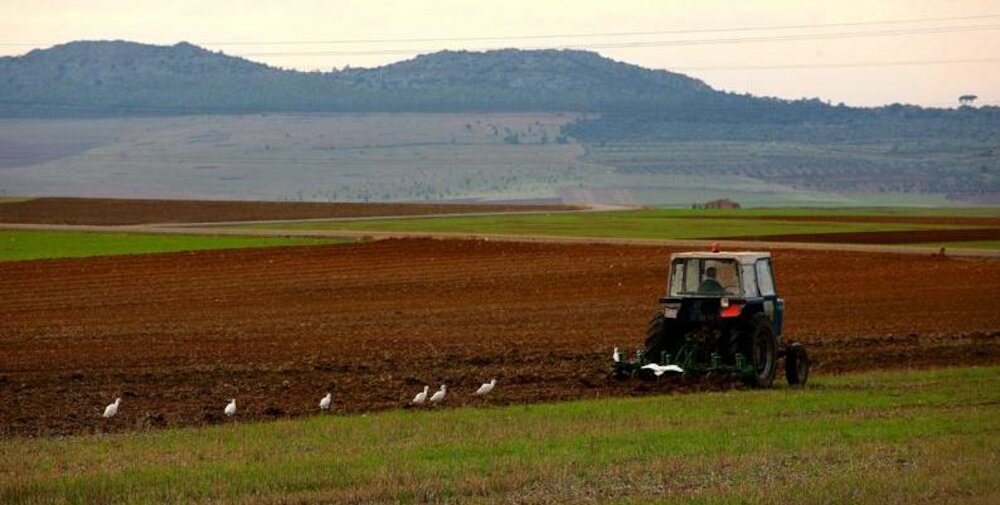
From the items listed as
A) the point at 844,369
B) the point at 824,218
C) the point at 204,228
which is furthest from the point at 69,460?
the point at 824,218

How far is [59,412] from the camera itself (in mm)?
21344

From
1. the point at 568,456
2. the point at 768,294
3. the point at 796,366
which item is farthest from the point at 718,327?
the point at 568,456

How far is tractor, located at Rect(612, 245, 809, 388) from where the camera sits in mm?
23172

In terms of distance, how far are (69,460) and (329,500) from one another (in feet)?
12.0

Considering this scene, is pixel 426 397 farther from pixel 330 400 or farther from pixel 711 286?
pixel 711 286

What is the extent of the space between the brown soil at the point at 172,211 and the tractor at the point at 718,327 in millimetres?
80192

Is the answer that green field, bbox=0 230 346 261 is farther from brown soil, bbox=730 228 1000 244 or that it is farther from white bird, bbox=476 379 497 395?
white bird, bbox=476 379 497 395

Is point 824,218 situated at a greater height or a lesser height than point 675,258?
lesser

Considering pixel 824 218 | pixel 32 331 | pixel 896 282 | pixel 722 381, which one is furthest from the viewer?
pixel 824 218

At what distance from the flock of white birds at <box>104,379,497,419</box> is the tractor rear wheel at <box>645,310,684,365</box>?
217 cm

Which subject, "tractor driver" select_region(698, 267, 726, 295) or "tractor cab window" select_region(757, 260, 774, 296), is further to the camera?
"tractor cab window" select_region(757, 260, 774, 296)

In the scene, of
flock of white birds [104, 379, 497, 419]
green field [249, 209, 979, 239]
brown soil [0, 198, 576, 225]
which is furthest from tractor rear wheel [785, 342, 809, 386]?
brown soil [0, 198, 576, 225]

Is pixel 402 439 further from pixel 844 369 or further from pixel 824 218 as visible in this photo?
pixel 824 218

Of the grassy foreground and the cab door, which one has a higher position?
the cab door
